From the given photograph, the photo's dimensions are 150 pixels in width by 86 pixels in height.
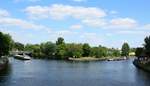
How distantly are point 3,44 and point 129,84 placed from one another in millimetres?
68955

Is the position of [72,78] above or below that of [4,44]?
below

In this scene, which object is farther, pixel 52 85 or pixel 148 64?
pixel 148 64

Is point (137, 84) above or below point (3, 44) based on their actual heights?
below

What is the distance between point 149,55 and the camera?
127062 millimetres

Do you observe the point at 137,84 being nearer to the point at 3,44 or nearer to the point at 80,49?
the point at 3,44

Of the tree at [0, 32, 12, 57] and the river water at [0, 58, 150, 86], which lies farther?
the tree at [0, 32, 12, 57]

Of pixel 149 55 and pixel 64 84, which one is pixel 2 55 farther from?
pixel 64 84

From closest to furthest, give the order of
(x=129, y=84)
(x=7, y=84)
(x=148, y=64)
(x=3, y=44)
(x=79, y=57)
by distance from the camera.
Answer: (x=7, y=84), (x=129, y=84), (x=148, y=64), (x=3, y=44), (x=79, y=57)

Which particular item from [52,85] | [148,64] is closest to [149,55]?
[148,64]

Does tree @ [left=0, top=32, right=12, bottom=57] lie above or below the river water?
above

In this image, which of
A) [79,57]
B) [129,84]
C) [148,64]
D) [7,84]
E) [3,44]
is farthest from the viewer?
[79,57]

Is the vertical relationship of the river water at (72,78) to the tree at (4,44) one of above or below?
below

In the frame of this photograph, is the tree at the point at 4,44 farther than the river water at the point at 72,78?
Yes

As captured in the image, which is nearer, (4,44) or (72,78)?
(72,78)
